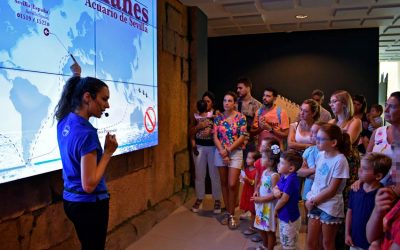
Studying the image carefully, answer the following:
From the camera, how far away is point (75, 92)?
1619mm

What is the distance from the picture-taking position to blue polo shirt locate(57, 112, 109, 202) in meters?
1.54

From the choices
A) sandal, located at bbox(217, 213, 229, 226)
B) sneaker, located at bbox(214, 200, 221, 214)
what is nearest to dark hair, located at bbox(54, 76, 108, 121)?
sandal, located at bbox(217, 213, 229, 226)

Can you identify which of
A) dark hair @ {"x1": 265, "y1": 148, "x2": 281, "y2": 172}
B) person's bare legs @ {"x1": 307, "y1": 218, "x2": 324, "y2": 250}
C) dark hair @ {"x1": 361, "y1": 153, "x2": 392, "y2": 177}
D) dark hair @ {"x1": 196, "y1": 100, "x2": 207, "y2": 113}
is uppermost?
dark hair @ {"x1": 196, "y1": 100, "x2": 207, "y2": 113}

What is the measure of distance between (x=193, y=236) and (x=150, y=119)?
3.69ft

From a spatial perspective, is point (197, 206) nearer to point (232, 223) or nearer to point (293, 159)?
point (232, 223)

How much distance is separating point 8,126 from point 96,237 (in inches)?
27.0

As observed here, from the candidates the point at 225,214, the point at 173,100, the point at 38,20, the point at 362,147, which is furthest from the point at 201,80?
the point at 38,20

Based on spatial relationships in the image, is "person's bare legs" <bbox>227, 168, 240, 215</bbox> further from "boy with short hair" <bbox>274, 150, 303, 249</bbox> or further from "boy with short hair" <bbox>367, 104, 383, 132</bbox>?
"boy with short hair" <bbox>367, 104, 383, 132</bbox>

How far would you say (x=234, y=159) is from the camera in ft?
11.6

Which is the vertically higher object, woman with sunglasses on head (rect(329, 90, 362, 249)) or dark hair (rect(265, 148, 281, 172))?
woman with sunglasses on head (rect(329, 90, 362, 249))

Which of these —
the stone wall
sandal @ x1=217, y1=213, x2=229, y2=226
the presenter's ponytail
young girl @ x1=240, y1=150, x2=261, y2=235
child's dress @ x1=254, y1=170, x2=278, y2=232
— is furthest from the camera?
sandal @ x1=217, y1=213, x2=229, y2=226

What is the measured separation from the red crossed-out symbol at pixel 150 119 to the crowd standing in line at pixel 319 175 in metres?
0.68

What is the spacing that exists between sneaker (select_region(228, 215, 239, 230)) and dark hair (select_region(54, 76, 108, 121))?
2266 mm

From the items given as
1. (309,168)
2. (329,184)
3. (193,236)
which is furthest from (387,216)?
(193,236)
